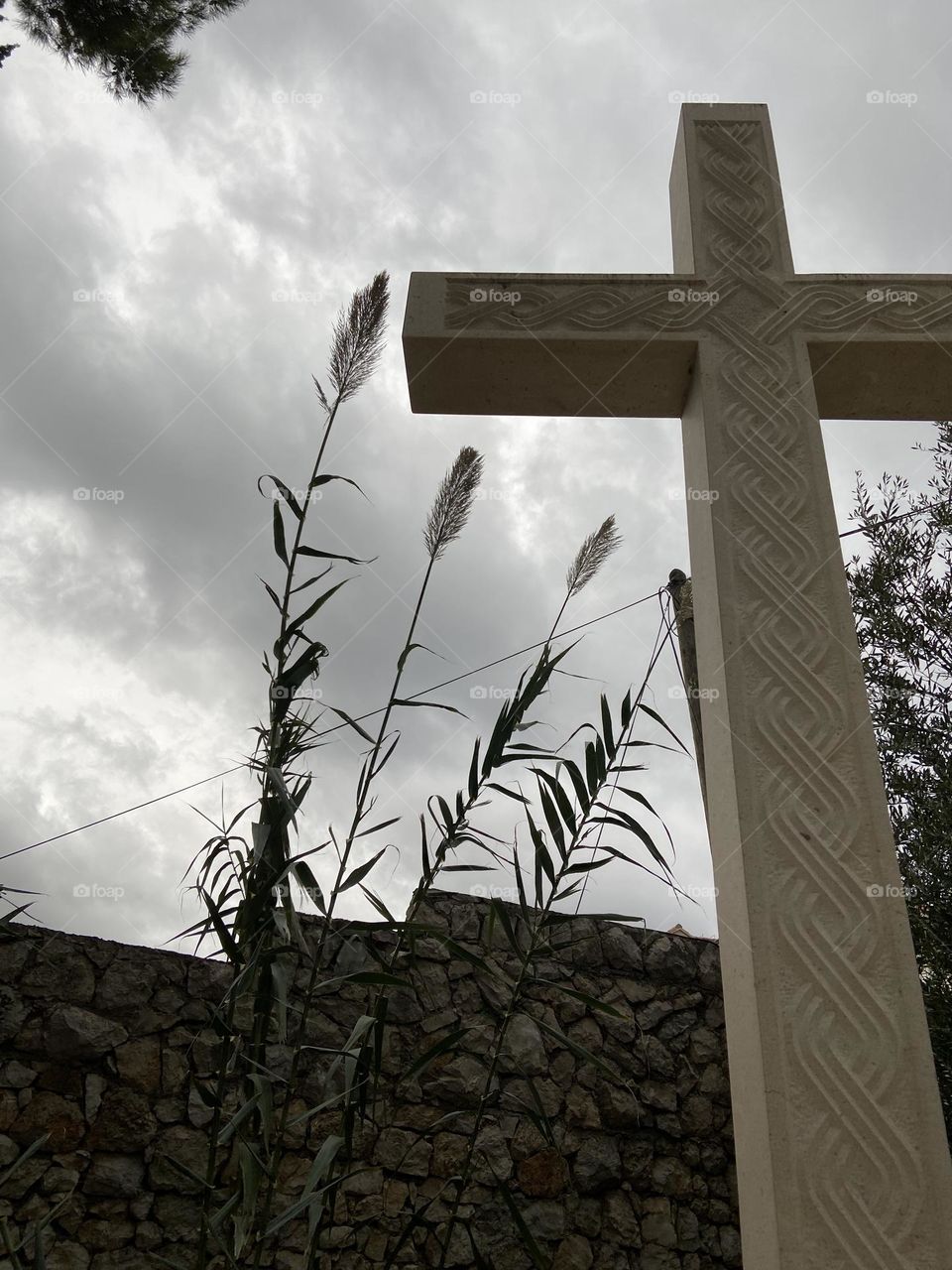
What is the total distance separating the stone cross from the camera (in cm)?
154

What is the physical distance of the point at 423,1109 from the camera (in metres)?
3.67

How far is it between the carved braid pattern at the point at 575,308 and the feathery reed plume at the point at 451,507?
2.39 ft

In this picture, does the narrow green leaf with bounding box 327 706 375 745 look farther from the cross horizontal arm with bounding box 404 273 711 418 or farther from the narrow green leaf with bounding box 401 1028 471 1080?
the cross horizontal arm with bounding box 404 273 711 418

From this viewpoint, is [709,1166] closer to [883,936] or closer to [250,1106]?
[883,936]

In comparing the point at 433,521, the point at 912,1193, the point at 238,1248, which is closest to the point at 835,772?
the point at 912,1193

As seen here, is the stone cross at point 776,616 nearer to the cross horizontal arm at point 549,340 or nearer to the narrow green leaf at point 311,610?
the cross horizontal arm at point 549,340

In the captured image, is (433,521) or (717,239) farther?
(717,239)

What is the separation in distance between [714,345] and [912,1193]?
1.83 meters

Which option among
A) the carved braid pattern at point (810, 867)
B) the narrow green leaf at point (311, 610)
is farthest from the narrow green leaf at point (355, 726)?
the carved braid pattern at point (810, 867)

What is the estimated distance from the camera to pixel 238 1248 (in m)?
1.25

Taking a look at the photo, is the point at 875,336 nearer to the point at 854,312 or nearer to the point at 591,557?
the point at 854,312

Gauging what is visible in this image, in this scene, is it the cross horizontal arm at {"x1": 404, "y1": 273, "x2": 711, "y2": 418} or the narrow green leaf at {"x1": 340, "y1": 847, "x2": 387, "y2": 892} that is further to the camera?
the cross horizontal arm at {"x1": 404, "y1": 273, "x2": 711, "y2": 418}

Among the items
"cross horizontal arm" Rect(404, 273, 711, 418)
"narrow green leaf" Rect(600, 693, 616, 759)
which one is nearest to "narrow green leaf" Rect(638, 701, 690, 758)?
"narrow green leaf" Rect(600, 693, 616, 759)

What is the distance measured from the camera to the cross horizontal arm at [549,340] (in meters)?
2.40
